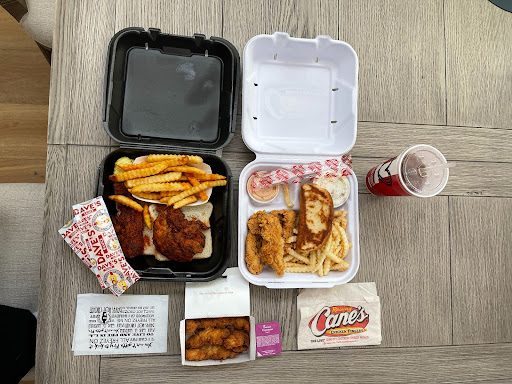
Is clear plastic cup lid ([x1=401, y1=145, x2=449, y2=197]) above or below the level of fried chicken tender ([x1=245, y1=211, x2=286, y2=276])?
above

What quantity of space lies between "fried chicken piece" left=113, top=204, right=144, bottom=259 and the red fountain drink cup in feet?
2.19

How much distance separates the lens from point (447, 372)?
47.6 inches

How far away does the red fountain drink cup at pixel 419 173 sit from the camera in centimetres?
108

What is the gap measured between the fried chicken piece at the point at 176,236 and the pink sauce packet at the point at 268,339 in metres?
0.27

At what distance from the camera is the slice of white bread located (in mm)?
1077

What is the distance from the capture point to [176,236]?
1058 mm

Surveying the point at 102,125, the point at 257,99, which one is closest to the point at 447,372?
the point at 257,99

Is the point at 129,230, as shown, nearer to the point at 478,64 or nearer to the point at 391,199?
the point at 391,199

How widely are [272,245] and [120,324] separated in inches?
17.5

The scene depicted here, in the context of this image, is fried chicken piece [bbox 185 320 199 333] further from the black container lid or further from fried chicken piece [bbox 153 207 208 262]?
the black container lid

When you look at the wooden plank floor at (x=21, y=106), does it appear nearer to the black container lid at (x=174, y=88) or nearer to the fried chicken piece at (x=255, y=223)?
the black container lid at (x=174, y=88)

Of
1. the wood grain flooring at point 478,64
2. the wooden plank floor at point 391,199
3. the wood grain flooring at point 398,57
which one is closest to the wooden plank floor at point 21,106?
the wooden plank floor at point 391,199

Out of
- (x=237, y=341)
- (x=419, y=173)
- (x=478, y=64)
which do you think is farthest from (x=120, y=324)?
(x=478, y=64)

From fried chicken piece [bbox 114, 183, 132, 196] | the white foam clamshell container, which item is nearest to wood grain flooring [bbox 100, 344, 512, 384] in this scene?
the white foam clamshell container
